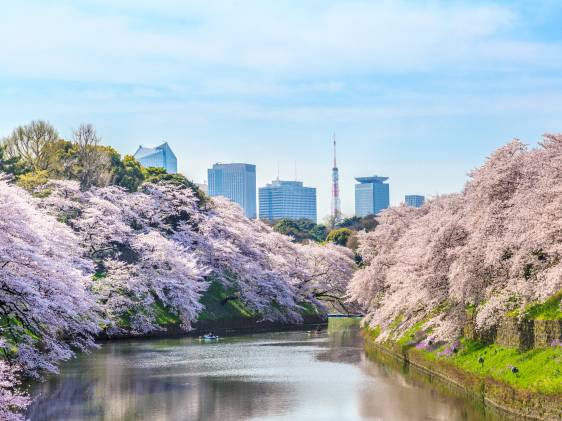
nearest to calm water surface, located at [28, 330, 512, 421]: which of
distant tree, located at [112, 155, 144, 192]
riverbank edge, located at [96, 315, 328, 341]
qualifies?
riverbank edge, located at [96, 315, 328, 341]

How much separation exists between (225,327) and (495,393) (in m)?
50.2

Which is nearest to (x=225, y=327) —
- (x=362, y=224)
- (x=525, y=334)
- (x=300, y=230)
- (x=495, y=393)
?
(x=525, y=334)

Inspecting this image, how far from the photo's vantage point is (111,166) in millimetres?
95875

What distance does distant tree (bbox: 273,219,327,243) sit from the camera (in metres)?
166

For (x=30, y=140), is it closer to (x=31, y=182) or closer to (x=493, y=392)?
(x=31, y=182)

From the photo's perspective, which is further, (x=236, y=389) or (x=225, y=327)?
(x=225, y=327)

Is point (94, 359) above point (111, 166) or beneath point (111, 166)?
beneath

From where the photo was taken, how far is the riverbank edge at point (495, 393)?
29.8m

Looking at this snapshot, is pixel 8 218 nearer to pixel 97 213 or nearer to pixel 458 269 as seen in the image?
pixel 458 269

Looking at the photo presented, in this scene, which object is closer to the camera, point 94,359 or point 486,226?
point 486,226

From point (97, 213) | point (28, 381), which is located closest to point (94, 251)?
point (97, 213)

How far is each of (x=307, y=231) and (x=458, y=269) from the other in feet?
460

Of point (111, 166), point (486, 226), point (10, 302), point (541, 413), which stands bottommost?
point (541, 413)

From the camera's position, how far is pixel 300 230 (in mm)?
174625
